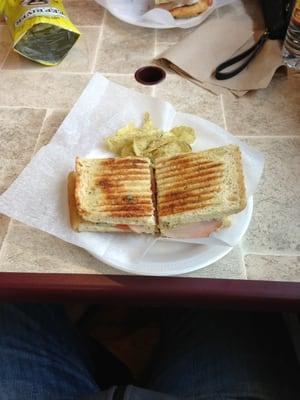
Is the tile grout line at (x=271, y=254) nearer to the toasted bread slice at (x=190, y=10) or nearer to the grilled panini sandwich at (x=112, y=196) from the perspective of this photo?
the grilled panini sandwich at (x=112, y=196)

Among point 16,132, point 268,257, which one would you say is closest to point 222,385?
point 268,257

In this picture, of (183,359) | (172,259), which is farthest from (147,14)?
(183,359)

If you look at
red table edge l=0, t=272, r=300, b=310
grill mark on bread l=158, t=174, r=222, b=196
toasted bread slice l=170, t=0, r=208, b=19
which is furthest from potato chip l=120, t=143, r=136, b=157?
toasted bread slice l=170, t=0, r=208, b=19

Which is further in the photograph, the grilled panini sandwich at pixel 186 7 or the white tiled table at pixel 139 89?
the grilled panini sandwich at pixel 186 7

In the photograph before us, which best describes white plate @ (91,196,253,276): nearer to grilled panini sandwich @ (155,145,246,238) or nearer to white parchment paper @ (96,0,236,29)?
grilled panini sandwich @ (155,145,246,238)

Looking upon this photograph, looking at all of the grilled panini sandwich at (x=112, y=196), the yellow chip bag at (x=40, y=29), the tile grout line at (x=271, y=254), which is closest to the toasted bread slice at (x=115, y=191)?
the grilled panini sandwich at (x=112, y=196)

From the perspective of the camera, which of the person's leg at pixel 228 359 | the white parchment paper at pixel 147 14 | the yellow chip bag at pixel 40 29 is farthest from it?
the white parchment paper at pixel 147 14

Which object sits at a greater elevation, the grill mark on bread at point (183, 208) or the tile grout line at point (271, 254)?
the grill mark on bread at point (183, 208)

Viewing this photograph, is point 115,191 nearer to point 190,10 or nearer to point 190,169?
point 190,169

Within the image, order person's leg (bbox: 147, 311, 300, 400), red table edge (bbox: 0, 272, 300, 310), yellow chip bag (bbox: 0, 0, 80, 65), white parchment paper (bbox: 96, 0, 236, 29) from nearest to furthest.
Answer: red table edge (bbox: 0, 272, 300, 310)
person's leg (bbox: 147, 311, 300, 400)
yellow chip bag (bbox: 0, 0, 80, 65)
white parchment paper (bbox: 96, 0, 236, 29)
